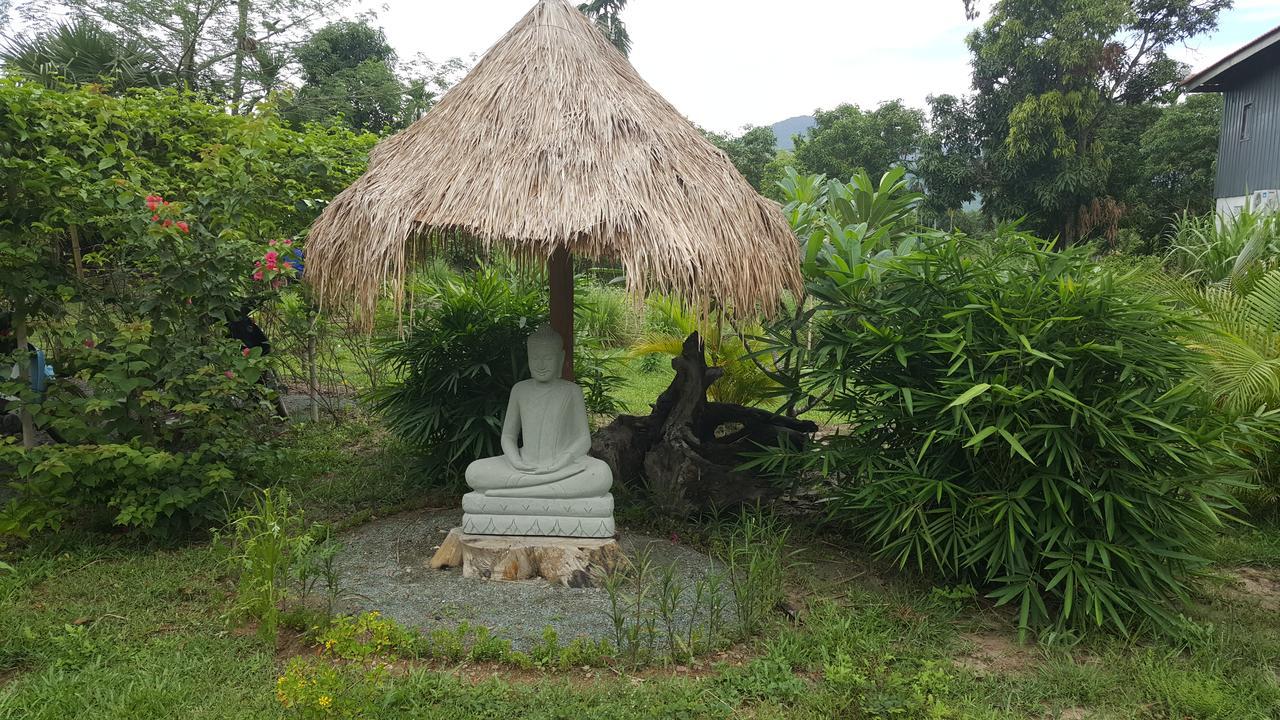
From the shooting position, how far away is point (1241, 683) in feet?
11.0

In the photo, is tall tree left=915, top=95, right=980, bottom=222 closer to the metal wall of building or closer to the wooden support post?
the metal wall of building

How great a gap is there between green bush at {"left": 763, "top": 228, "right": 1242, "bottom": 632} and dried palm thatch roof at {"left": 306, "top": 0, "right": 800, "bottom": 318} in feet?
2.98

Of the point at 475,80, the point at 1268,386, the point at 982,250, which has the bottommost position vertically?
the point at 1268,386

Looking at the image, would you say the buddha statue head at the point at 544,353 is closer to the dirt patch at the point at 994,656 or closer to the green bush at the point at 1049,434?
the green bush at the point at 1049,434

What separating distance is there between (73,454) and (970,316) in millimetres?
4615

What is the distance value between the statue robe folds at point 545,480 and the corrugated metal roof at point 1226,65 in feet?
49.6

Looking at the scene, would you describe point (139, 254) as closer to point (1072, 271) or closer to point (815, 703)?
point (815, 703)

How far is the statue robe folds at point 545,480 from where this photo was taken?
4418 millimetres

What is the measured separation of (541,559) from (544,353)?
1.17 m

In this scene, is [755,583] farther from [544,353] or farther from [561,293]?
[561,293]

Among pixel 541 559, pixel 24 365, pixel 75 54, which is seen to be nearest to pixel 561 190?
pixel 541 559

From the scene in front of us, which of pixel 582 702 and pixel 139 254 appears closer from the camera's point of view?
pixel 582 702

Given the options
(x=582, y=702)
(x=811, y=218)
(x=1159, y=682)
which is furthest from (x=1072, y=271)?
(x=582, y=702)

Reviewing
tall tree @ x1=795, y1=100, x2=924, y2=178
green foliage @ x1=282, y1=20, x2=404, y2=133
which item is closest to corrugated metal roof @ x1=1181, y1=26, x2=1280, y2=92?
tall tree @ x1=795, y1=100, x2=924, y2=178
